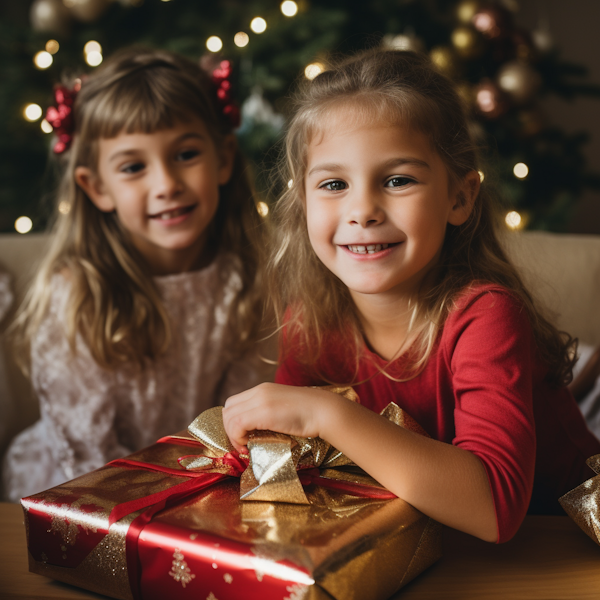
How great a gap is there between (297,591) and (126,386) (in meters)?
0.99

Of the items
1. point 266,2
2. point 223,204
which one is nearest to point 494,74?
point 266,2

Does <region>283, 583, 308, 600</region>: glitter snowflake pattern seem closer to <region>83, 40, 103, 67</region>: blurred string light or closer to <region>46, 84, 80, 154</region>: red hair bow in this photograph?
<region>46, 84, 80, 154</region>: red hair bow

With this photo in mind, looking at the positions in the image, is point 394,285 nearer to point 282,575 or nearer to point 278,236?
point 278,236

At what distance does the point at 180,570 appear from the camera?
57 cm

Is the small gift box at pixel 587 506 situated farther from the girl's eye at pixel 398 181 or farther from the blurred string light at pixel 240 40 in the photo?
the blurred string light at pixel 240 40

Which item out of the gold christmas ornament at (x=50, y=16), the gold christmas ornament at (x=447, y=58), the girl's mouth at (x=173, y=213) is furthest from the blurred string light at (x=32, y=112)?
the gold christmas ornament at (x=447, y=58)

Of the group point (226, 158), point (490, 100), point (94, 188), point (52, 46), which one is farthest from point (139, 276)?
point (490, 100)

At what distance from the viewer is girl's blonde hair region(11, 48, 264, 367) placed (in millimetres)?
1339

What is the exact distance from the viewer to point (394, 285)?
868mm

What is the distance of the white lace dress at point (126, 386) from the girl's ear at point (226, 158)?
0.19 metres

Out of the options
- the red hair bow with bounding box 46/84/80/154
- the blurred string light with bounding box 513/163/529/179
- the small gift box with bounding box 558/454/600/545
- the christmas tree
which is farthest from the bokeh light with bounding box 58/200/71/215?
the blurred string light with bounding box 513/163/529/179

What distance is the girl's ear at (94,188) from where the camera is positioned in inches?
56.8

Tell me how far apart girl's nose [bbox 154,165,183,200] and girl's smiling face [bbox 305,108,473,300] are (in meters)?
0.51

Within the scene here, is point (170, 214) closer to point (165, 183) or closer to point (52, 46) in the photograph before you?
point (165, 183)
